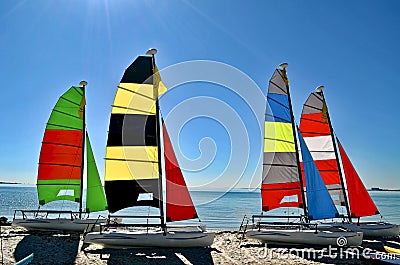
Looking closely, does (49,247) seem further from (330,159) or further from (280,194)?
(330,159)

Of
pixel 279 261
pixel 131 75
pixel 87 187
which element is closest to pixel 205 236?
pixel 279 261

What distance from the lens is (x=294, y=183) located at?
51.0 ft

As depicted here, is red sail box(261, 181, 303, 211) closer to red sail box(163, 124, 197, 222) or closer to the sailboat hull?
the sailboat hull

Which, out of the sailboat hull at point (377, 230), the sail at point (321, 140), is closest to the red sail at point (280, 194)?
the sailboat hull at point (377, 230)

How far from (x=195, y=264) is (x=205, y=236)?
5.74 feet

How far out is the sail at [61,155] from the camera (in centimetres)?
1752

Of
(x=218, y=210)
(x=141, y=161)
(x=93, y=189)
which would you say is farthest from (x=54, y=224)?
(x=218, y=210)

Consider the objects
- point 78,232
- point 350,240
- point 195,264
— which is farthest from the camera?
point 78,232

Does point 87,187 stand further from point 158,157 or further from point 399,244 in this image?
point 399,244

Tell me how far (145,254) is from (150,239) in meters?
0.54

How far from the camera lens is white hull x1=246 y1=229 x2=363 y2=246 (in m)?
12.8

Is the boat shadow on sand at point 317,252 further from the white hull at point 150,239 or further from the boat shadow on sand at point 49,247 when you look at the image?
the boat shadow on sand at point 49,247

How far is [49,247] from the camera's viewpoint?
1258 centimetres

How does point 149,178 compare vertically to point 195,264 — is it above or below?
above
